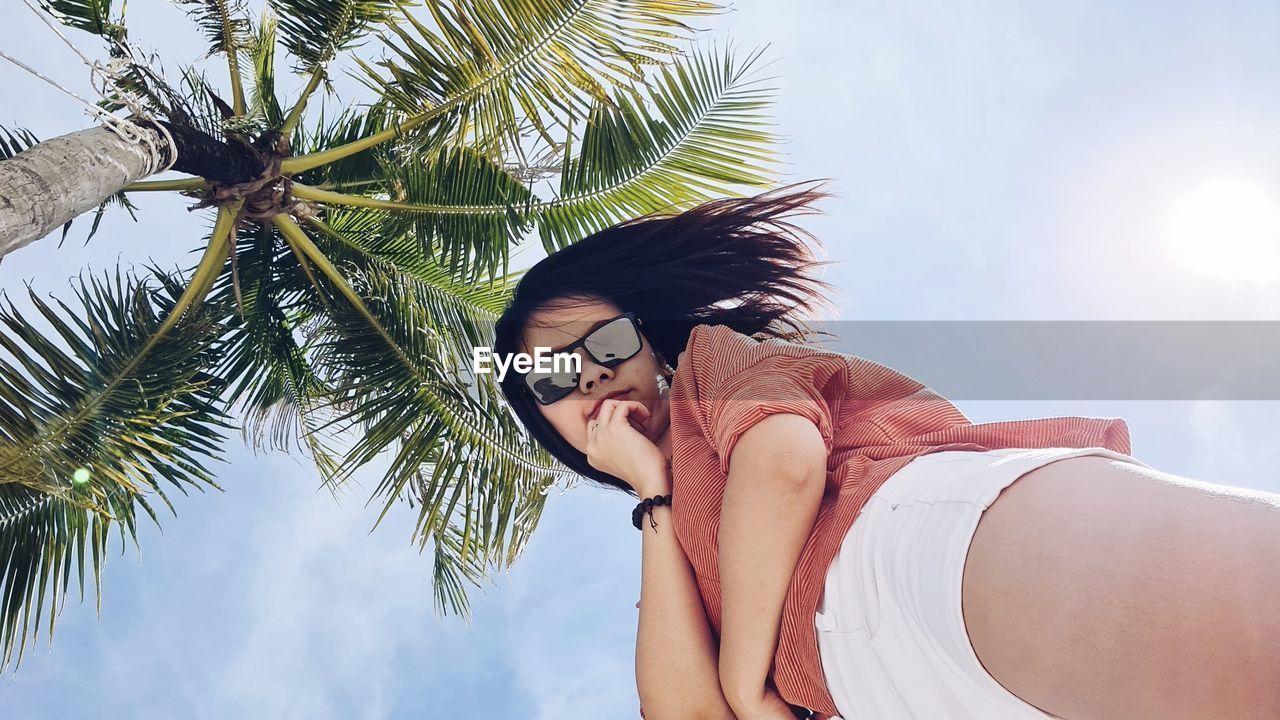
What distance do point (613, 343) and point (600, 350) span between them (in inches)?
1.8

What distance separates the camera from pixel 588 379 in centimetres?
235

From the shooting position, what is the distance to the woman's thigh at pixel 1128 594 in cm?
97

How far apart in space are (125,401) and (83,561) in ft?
2.74

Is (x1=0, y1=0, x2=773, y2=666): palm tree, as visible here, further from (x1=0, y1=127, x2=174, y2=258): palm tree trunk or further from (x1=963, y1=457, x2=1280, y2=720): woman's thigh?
(x1=963, y1=457, x2=1280, y2=720): woman's thigh

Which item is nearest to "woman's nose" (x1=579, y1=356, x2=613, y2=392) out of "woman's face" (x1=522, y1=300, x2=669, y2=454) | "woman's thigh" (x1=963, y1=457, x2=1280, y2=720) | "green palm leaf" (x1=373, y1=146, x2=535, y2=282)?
"woman's face" (x1=522, y1=300, x2=669, y2=454)

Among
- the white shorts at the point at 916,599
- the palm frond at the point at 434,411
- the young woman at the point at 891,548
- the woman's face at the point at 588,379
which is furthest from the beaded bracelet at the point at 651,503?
the palm frond at the point at 434,411

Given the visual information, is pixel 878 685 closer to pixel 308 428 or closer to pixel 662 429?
→ pixel 662 429

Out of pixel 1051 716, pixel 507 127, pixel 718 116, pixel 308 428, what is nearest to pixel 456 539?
pixel 308 428

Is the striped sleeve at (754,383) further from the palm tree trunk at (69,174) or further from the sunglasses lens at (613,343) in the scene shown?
the palm tree trunk at (69,174)

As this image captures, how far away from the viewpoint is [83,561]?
12.8ft

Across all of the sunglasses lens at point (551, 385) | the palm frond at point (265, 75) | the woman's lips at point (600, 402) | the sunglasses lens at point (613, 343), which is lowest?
the woman's lips at point (600, 402)

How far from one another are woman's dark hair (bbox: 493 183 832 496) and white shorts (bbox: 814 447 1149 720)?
1129 mm

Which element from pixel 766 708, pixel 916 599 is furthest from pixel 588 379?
pixel 916 599

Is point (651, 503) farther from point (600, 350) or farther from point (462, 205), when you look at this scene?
point (462, 205)
